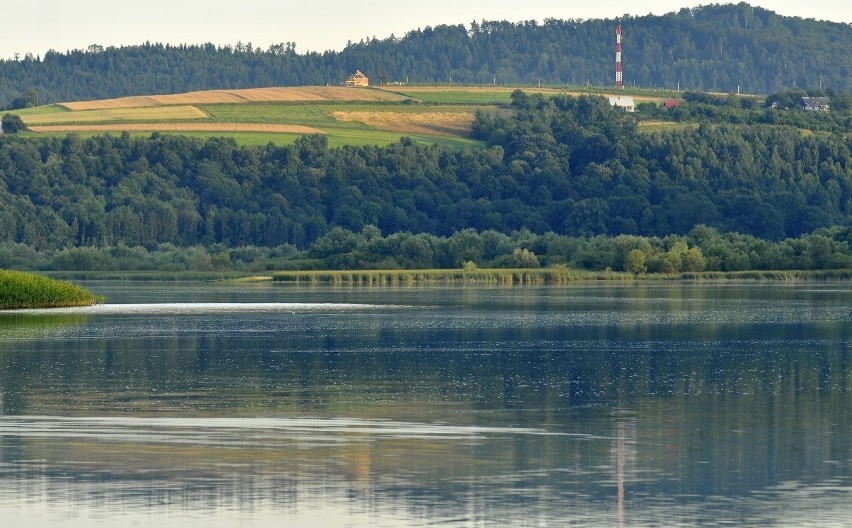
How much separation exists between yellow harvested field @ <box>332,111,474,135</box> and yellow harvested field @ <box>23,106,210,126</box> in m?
14.0

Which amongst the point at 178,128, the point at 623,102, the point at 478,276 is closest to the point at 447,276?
the point at 478,276

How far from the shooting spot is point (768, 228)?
13825 centimetres

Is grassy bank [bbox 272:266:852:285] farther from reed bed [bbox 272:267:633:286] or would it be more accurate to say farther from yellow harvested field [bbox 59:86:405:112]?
yellow harvested field [bbox 59:86:405:112]

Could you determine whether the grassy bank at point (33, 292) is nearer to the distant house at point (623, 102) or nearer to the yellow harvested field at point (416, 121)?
the yellow harvested field at point (416, 121)

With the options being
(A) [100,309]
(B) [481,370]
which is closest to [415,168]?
(A) [100,309]

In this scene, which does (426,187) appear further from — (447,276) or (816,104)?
(816,104)

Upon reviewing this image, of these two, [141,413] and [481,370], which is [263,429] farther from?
[481,370]

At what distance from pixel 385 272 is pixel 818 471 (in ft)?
299

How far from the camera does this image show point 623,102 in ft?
564

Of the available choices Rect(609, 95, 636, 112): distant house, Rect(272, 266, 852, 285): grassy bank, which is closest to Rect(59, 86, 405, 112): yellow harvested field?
Rect(609, 95, 636, 112): distant house

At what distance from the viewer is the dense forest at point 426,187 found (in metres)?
136

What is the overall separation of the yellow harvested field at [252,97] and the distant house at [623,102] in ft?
72.0

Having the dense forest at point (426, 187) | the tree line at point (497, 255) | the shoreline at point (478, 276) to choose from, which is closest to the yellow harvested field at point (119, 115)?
the dense forest at point (426, 187)

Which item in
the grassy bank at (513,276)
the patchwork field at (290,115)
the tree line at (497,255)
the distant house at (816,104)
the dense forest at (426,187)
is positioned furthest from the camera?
the distant house at (816,104)
